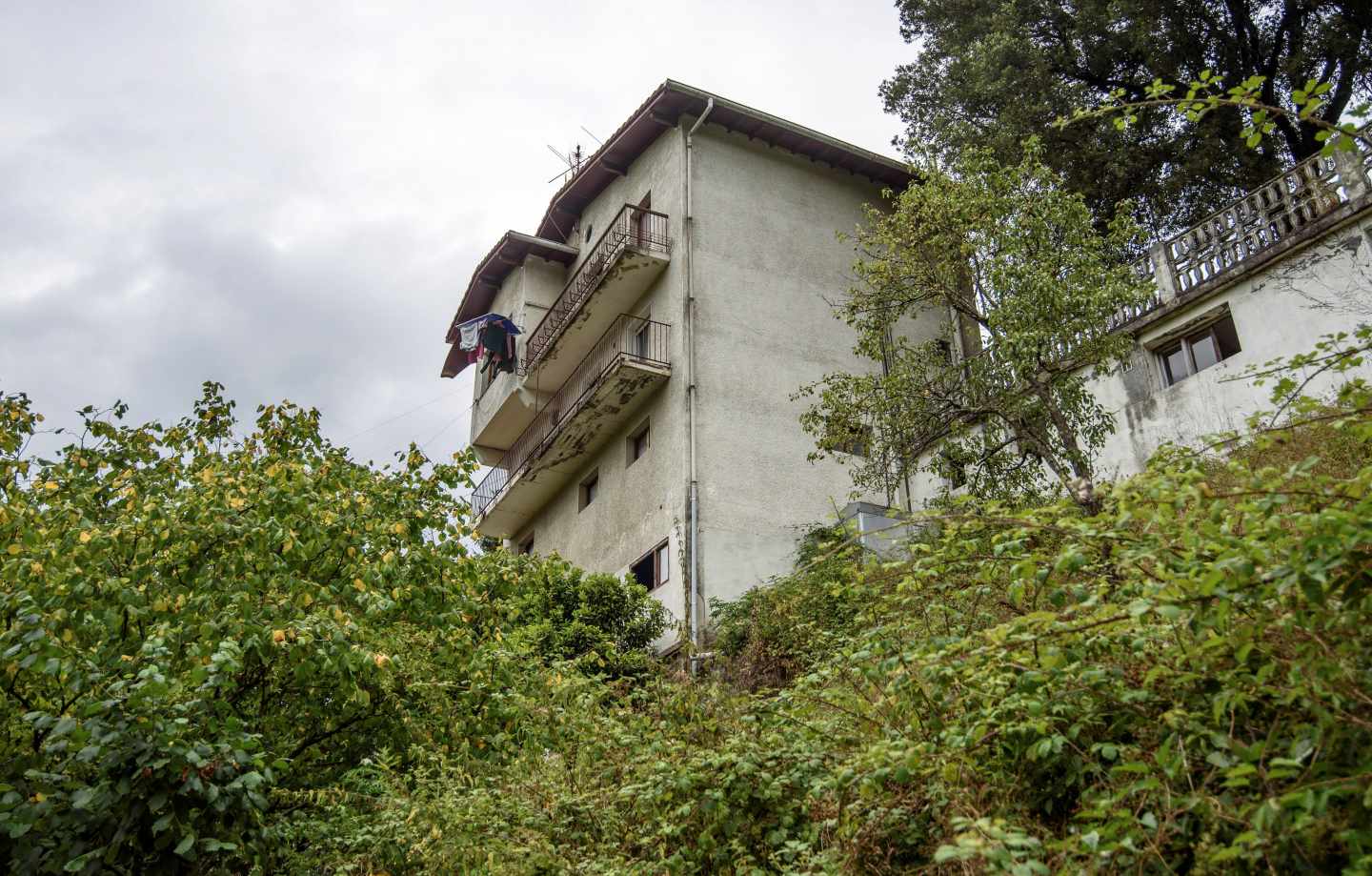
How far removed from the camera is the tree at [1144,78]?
22969mm

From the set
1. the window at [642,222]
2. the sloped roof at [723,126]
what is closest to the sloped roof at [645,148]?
the sloped roof at [723,126]

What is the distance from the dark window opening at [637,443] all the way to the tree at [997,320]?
273 inches

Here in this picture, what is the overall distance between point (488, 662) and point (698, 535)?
34.5 ft

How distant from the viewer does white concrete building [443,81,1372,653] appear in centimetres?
1630

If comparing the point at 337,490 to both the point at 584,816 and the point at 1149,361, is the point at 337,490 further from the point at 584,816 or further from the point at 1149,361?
the point at 1149,361

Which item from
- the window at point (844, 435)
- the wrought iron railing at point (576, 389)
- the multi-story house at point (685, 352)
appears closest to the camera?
the window at point (844, 435)

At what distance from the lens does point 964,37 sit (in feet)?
82.8

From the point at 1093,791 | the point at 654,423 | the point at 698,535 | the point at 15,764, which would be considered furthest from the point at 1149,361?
the point at 15,764

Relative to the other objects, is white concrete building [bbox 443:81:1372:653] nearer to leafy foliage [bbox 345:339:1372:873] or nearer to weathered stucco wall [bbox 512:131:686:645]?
weathered stucco wall [bbox 512:131:686:645]

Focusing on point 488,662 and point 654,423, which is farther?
point 654,423

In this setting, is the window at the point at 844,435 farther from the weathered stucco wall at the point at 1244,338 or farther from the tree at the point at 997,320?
the weathered stucco wall at the point at 1244,338

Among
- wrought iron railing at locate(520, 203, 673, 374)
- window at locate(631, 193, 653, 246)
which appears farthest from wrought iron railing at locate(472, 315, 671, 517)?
window at locate(631, 193, 653, 246)

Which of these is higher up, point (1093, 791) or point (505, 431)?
point (505, 431)

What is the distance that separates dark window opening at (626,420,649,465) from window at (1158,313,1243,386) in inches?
398
